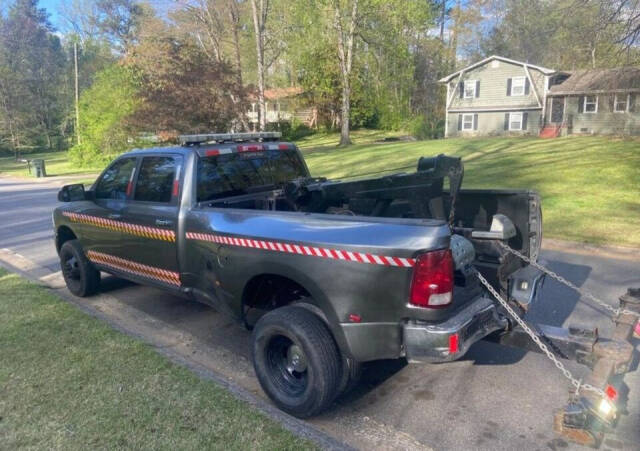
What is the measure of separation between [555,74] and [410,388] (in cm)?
3267

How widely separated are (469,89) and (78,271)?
33.7 meters

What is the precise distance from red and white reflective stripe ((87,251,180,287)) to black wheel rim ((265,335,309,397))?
4.36 feet

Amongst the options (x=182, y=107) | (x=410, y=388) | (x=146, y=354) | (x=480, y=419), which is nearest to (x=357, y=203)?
(x=410, y=388)

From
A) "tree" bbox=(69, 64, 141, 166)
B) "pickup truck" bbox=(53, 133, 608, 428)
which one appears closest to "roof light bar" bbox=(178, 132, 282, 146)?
"pickup truck" bbox=(53, 133, 608, 428)

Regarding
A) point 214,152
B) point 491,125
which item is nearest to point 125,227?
point 214,152

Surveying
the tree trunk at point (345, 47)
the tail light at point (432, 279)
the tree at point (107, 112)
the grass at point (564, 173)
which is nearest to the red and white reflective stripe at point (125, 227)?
the grass at point (564, 173)

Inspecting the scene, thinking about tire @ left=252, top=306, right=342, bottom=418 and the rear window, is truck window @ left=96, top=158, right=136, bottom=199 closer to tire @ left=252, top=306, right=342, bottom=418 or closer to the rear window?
the rear window

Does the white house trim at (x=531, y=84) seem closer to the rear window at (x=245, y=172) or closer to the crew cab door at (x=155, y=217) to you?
the rear window at (x=245, y=172)

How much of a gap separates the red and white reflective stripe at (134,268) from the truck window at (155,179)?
0.65 m

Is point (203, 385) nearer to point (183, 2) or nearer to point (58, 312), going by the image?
point (58, 312)

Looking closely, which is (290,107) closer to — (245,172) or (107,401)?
(245,172)

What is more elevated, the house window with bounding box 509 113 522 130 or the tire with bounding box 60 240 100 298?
the house window with bounding box 509 113 522 130

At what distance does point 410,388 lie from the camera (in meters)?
3.78

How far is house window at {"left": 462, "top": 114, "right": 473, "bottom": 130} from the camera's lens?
35.7 m
